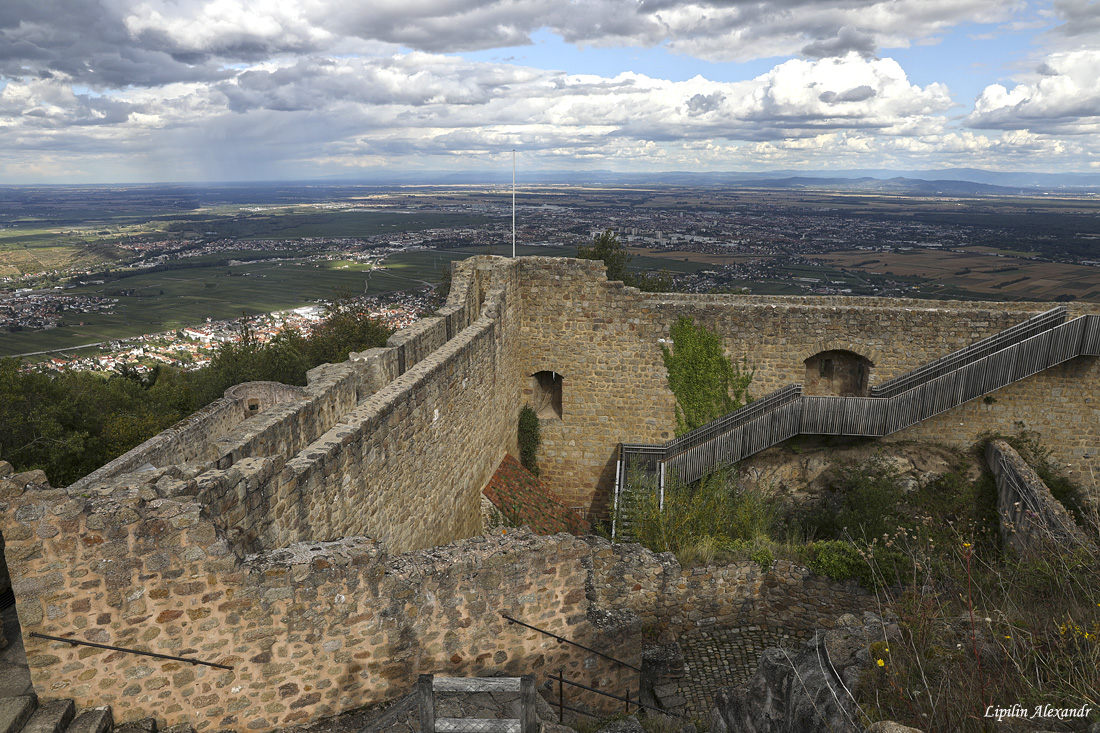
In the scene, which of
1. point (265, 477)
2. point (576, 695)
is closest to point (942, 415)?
point (576, 695)

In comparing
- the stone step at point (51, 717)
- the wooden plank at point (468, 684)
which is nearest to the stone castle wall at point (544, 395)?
the stone step at point (51, 717)

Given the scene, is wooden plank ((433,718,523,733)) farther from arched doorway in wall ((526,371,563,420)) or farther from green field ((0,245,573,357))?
green field ((0,245,573,357))

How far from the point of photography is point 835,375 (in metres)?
15.2

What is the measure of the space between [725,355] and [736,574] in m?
6.88

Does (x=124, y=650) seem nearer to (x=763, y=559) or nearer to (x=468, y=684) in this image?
(x=468, y=684)

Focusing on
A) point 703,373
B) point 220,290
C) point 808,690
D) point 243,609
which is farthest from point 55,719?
point 220,290

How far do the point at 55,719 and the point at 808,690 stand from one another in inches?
223

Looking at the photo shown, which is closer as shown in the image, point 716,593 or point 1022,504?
point 716,593

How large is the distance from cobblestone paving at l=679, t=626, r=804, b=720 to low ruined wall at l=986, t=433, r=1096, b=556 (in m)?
3.53

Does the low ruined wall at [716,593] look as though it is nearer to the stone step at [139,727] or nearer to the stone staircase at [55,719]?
the stone step at [139,727]

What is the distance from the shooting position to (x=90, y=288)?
230ft

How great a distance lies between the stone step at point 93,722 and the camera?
16.9 ft

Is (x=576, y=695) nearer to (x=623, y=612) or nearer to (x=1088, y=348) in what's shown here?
(x=623, y=612)

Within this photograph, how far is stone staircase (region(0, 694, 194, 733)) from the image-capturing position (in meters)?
4.99
